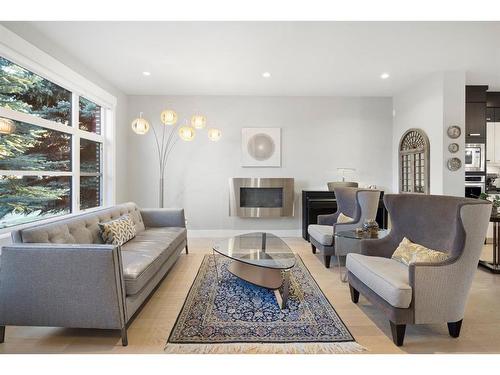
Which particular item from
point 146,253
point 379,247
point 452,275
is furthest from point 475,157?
point 146,253

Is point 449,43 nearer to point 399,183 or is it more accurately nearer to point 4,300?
point 399,183

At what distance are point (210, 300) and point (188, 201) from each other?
3.02m

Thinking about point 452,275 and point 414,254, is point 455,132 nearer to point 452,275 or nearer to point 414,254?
point 414,254

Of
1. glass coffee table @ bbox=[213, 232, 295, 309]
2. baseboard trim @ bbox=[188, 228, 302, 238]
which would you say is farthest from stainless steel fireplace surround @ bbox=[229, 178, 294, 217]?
glass coffee table @ bbox=[213, 232, 295, 309]

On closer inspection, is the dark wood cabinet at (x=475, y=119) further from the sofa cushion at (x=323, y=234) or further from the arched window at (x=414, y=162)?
the sofa cushion at (x=323, y=234)

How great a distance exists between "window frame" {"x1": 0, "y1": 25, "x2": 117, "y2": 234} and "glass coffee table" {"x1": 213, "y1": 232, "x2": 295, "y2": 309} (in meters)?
2.08

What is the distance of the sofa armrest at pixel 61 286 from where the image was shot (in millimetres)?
1770

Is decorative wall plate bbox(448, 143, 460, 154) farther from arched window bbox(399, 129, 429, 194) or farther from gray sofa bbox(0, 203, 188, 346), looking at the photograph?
gray sofa bbox(0, 203, 188, 346)

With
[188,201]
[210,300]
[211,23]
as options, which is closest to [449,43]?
[211,23]

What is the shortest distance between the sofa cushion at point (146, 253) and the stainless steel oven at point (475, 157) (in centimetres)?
483

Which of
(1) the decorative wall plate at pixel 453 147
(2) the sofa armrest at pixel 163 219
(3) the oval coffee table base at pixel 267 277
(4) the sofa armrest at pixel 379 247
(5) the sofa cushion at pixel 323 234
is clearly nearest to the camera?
(3) the oval coffee table base at pixel 267 277

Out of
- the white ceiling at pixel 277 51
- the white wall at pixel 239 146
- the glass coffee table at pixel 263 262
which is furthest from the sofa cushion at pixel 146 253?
the white ceiling at pixel 277 51

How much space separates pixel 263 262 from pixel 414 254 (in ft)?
4.09

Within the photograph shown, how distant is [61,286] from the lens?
178cm
